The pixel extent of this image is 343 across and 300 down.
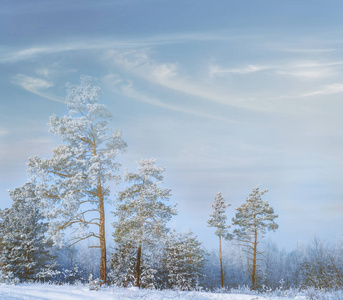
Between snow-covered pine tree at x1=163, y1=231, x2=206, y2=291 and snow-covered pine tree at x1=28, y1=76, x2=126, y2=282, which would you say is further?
snow-covered pine tree at x1=163, y1=231, x2=206, y2=291

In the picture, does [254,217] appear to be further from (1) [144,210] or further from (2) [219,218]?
(1) [144,210]

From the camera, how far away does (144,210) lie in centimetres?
2444

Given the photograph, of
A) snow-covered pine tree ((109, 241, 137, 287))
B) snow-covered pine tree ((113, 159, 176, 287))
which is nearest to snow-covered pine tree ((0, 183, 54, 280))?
snow-covered pine tree ((109, 241, 137, 287))

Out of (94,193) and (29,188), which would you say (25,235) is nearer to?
(29,188)

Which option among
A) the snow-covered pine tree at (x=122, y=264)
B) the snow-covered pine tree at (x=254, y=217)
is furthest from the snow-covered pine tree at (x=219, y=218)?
the snow-covered pine tree at (x=122, y=264)

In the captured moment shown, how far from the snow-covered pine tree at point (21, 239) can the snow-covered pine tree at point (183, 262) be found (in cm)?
1551

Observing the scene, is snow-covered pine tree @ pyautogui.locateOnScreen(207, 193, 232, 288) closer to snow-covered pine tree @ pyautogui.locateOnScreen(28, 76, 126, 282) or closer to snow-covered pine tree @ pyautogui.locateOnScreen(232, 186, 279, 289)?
snow-covered pine tree @ pyautogui.locateOnScreen(232, 186, 279, 289)

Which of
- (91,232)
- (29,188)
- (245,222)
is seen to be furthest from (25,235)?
(245,222)

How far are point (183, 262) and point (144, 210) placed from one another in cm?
2164

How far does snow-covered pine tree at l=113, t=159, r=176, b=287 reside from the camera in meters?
24.2

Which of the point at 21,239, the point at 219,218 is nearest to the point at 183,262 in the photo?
the point at 219,218

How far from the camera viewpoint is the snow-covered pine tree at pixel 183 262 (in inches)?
1654

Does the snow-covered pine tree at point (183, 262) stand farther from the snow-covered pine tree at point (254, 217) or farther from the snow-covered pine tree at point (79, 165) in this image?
the snow-covered pine tree at point (79, 165)

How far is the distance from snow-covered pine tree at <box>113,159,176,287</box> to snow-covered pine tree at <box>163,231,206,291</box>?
17732 millimetres
